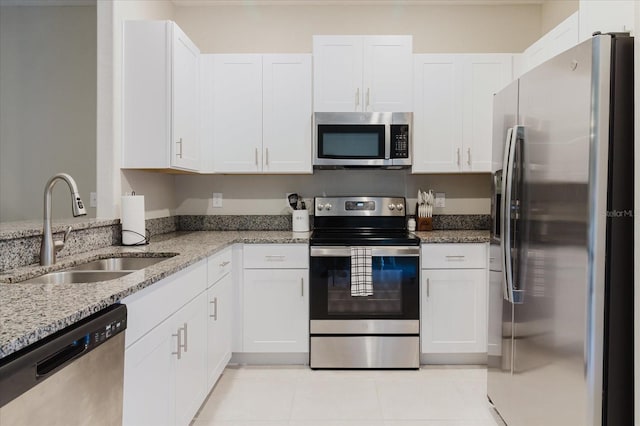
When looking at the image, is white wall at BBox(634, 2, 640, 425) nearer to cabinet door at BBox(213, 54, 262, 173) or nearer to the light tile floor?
the light tile floor

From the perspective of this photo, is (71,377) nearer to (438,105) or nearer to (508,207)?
(508,207)

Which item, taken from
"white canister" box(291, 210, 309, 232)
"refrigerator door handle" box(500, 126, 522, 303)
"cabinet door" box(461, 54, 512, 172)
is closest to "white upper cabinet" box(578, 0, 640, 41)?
"refrigerator door handle" box(500, 126, 522, 303)

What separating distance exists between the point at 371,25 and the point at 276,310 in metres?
2.36

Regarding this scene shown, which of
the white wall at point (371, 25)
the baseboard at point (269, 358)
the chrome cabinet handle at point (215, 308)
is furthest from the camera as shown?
the white wall at point (371, 25)

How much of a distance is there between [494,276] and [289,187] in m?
1.79

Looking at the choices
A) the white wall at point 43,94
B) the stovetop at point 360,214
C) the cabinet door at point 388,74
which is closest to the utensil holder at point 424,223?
Result: the stovetop at point 360,214

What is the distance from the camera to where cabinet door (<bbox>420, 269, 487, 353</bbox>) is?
281 cm

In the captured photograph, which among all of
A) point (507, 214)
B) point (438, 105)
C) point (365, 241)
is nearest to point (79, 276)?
point (365, 241)

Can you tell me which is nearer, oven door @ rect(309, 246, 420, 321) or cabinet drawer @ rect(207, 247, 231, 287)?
cabinet drawer @ rect(207, 247, 231, 287)

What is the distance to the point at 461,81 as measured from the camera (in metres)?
3.05

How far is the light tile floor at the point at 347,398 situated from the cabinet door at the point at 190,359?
0.27 m

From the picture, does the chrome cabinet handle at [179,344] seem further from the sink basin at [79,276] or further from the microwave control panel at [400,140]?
the microwave control panel at [400,140]

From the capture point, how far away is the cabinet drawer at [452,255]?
2.80 meters

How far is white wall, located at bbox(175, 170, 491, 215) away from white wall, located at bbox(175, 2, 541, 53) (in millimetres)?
1038
